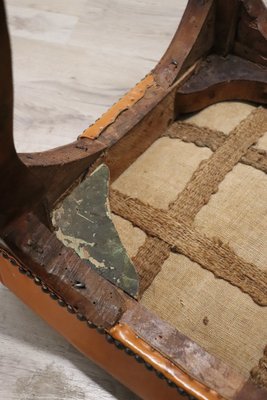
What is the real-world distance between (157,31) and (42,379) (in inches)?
52.3

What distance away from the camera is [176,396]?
72 cm

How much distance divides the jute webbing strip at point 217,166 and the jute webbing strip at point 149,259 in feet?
0.24

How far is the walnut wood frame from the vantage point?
700mm

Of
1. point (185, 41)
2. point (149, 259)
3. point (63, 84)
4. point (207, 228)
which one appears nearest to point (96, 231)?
point (149, 259)

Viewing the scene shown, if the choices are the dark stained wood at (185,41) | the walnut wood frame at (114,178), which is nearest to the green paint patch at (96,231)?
the walnut wood frame at (114,178)

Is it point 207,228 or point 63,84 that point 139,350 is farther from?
point 63,84

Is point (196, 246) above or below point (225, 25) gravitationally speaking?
below

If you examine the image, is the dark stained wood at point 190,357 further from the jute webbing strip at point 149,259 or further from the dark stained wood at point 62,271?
the jute webbing strip at point 149,259

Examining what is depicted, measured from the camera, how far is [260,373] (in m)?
0.82

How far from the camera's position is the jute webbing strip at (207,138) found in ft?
3.55

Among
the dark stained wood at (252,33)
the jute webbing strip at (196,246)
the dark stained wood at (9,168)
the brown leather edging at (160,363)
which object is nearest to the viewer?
the dark stained wood at (9,168)

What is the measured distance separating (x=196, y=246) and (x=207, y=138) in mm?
287

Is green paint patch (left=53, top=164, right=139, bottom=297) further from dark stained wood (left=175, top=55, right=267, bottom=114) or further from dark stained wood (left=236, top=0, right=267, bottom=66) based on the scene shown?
dark stained wood (left=236, top=0, right=267, bottom=66)

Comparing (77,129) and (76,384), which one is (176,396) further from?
(77,129)
